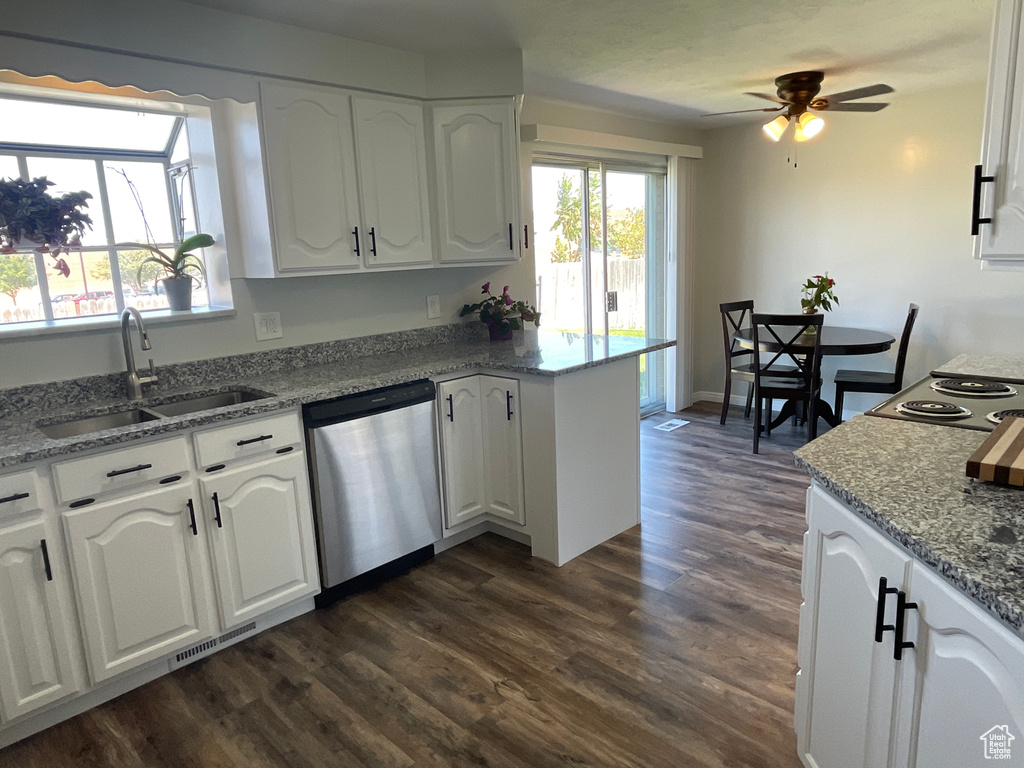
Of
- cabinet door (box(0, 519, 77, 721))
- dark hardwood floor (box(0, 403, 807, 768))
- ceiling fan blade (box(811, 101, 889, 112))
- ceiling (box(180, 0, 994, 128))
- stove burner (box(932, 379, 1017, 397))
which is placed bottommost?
dark hardwood floor (box(0, 403, 807, 768))

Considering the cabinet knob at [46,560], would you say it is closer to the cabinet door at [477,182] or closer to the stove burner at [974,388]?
the cabinet door at [477,182]

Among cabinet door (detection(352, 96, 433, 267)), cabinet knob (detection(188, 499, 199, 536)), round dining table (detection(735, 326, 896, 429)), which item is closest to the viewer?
cabinet knob (detection(188, 499, 199, 536))

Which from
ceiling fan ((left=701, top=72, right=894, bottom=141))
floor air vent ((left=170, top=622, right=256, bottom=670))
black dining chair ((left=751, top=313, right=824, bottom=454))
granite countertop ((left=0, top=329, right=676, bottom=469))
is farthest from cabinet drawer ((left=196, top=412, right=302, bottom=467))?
black dining chair ((left=751, top=313, right=824, bottom=454))

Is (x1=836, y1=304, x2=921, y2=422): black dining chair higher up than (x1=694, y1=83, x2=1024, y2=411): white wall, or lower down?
lower down

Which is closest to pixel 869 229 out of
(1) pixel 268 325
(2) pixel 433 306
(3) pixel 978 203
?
(2) pixel 433 306

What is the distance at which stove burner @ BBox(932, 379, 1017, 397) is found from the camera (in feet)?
6.84

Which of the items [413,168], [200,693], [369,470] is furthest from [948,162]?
[200,693]

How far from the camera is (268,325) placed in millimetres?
3023

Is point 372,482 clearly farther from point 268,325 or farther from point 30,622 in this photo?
point 30,622

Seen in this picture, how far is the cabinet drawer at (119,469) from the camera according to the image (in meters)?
1.99

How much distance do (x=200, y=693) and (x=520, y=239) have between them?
2.41 meters

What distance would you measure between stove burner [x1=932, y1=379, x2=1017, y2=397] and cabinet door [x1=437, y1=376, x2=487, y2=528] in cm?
185

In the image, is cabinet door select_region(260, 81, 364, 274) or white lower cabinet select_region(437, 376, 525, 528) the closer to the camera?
cabinet door select_region(260, 81, 364, 274)

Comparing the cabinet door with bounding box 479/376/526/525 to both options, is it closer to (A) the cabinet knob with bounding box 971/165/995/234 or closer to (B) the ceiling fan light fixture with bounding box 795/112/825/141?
(A) the cabinet knob with bounding box 971/165/995/234
